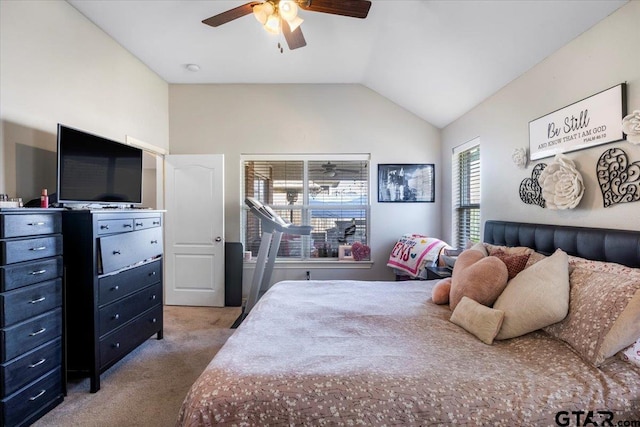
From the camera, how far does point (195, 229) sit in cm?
391

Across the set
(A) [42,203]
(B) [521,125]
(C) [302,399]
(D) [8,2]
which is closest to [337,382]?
(C) [302,399]

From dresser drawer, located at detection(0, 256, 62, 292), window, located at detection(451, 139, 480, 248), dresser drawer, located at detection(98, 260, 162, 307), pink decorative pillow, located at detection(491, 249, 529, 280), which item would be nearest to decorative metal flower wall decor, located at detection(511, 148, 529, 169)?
window, located at detection(451, 139, 480, 248)

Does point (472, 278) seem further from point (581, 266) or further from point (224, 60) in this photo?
point (224, 60)

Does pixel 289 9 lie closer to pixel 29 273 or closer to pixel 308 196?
pixel 29 273

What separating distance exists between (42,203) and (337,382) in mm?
2241

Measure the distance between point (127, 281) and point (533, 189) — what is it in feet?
10.9

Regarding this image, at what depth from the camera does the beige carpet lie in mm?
1845

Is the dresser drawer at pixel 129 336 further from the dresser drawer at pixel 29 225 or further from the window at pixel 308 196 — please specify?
the window at pixel 308 196

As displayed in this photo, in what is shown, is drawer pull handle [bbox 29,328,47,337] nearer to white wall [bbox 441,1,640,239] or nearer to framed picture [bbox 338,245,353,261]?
framed picture [bbox 338,245,353,261]

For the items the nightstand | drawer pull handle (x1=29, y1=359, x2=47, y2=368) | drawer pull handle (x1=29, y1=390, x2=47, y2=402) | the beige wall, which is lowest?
drawer pull handle (x1=29, y1=390, x2=47, y2=402)

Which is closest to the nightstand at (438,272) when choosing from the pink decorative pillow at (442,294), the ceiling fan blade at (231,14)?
the pink decorative pillow at (442,294)

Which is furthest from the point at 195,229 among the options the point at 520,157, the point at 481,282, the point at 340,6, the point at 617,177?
the point at 617,177

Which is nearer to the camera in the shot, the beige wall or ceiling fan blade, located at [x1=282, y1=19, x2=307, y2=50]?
the beige wall

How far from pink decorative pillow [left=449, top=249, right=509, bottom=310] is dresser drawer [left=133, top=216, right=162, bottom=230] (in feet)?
8.34
